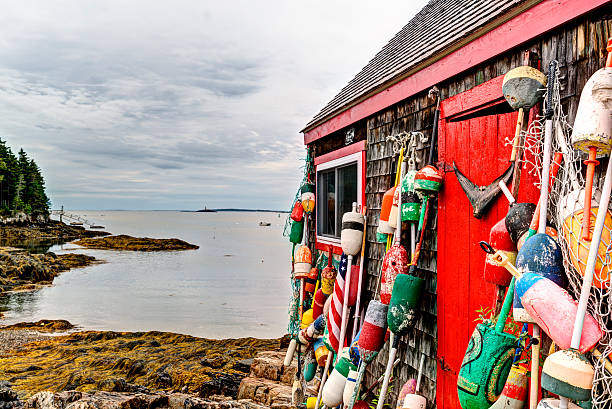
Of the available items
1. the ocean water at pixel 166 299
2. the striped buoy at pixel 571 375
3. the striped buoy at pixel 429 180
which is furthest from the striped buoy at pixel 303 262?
the ocean water at pixel 166 299

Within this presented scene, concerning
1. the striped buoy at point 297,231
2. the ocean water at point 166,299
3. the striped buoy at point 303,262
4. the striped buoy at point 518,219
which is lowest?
the ocean water at point 166,299

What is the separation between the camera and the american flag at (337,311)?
4.93 meters

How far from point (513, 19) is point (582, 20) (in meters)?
0.51

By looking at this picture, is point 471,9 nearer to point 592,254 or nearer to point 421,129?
point 421,129

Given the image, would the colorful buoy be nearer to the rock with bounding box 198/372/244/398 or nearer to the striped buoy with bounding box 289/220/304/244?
the striped buoy with bounding box 289/220/304/244

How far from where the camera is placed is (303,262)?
21.4 feet

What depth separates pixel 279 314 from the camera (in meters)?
17.2

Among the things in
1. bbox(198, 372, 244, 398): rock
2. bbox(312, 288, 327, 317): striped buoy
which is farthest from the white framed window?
bbox(198, 372, 244, 398): rock

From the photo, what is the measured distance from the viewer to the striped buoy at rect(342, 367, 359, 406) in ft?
13.9

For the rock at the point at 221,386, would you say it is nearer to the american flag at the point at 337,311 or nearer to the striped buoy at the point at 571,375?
the american flag at the point at 337,311

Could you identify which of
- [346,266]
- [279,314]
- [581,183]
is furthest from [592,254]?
[279,314]

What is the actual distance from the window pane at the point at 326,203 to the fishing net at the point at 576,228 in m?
3.83

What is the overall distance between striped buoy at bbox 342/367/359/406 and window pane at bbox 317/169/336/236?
2135 mm

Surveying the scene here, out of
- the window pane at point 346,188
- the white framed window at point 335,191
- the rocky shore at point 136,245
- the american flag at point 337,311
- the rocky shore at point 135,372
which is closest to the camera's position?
the rocky shore at point 135,372
